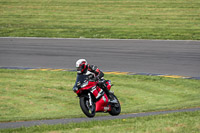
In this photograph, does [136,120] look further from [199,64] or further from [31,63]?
[31,63]

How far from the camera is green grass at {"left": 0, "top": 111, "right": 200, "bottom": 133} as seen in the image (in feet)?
27.7

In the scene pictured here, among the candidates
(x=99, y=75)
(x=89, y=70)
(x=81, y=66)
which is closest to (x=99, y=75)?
(x=99, y=75)

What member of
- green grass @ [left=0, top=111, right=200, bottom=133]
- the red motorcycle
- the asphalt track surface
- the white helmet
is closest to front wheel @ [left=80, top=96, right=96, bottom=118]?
the red motorcycle

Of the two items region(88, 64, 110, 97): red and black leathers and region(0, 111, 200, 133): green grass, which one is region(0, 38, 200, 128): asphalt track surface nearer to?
region(88, 64, 110, 97): red and black leathers

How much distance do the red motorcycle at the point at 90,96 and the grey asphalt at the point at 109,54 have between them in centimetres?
764

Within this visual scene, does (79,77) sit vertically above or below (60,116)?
above

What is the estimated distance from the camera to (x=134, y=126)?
881 centimetres

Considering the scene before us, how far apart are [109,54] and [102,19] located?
13.2 m

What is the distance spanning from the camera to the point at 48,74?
1828 cm

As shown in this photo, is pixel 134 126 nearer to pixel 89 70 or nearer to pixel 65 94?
pixel 89 70

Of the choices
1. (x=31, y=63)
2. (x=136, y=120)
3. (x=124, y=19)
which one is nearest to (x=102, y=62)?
(x=31, y=63)

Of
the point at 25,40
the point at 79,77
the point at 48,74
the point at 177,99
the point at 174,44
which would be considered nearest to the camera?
the point at 79,77

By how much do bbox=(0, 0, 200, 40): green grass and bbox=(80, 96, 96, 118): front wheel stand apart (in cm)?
1842

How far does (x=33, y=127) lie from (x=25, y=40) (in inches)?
804
